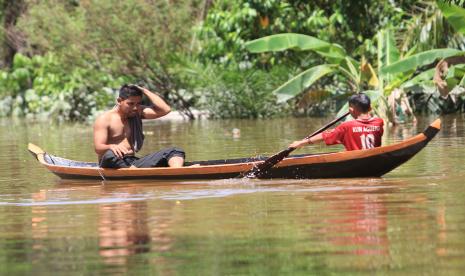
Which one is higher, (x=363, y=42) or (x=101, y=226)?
(x=363, y=42)

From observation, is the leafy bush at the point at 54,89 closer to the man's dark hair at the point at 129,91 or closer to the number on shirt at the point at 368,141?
the man's dark hair at the point at 129,91

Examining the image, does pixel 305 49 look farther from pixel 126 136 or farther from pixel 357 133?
pixel 357 133

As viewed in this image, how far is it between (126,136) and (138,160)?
0.32 meters

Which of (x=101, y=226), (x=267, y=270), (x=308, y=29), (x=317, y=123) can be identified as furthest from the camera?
(x=308, y=29)

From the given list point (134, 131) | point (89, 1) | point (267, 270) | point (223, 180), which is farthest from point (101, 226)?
point (89, 1)

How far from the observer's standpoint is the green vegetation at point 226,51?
25984mm

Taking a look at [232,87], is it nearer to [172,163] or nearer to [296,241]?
[172,163]

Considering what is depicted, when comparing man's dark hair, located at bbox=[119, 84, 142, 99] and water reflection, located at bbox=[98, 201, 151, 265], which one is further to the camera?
man's dark hair, located at bbox=[119, 84, 142, 99]

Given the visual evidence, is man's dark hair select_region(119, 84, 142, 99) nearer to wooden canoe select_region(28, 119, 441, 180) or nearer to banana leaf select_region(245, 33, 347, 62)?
wooden canoe select_region(28, 119, 441, 180)

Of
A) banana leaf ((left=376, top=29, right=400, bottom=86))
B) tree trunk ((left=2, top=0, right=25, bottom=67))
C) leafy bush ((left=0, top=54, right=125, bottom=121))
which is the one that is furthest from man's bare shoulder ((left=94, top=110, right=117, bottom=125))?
tree trunk ((left=2, top=0, right=25, bottom=67))

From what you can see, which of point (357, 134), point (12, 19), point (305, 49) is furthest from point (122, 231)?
point (12, 19)

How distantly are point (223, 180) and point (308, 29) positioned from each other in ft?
58.1

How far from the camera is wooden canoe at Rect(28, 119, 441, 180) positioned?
12211mm

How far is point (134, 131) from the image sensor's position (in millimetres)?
13867
